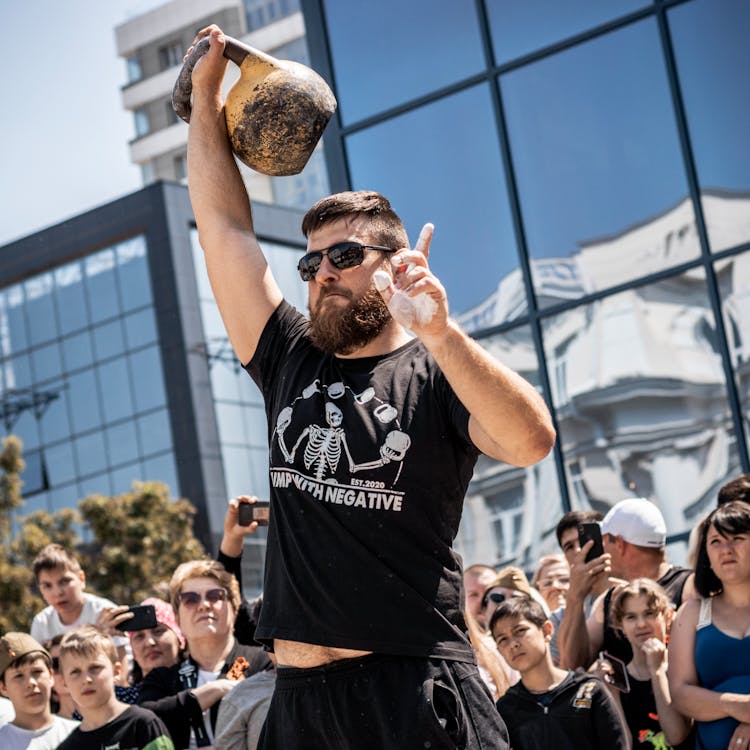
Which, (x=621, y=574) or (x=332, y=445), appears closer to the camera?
(x=332, y=445)

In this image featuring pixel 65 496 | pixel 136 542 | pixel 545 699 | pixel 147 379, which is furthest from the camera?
pixel 65 496

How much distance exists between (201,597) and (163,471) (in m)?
37.6

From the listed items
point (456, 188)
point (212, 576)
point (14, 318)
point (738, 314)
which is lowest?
point (212, 576)

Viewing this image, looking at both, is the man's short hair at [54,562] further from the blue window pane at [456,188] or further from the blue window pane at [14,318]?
the blue window pane at [14,318]

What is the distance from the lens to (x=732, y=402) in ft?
35.4

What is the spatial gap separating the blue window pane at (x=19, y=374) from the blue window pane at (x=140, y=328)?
4837 mm

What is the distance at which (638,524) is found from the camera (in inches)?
252

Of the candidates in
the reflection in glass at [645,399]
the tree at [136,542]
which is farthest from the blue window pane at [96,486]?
the reflection in glass at [645,399]

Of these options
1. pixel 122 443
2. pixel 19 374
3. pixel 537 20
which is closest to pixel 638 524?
pixel 537 20

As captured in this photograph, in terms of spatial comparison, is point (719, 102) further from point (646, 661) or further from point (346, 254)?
point (346, 254)

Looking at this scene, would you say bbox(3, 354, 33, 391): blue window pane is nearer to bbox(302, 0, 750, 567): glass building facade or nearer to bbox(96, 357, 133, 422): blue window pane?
bbox(96, 357, 133, 422): blue window pane

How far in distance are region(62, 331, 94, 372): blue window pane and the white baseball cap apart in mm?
41546

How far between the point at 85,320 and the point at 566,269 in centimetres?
3683

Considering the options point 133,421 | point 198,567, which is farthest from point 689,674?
point 133,421
